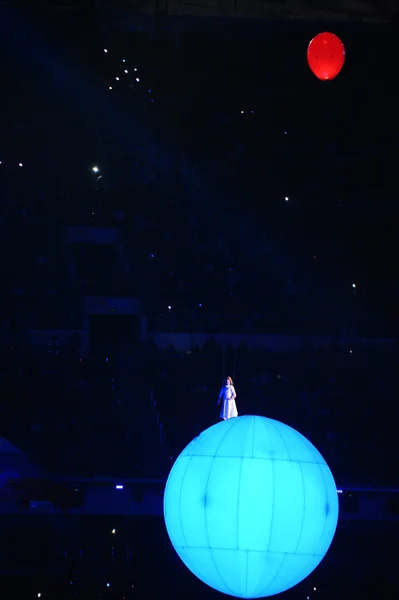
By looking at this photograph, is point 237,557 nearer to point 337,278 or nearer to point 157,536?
point 157,536

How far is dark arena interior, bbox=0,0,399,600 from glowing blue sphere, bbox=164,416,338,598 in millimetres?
4874

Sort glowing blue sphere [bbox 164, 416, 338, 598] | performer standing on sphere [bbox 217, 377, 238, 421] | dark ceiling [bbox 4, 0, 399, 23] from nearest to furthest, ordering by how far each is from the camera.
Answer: glowing blue sphere [bbox 164, 416, 338, 598]
performer standing on sphere [bbox 217, 377, 238, 421]
dark ceiling [bbox 4, 0, 399, 23]

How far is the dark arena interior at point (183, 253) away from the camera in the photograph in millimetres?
9102

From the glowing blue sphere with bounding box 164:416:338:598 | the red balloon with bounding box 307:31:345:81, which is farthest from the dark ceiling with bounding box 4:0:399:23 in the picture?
the glowing blue sphere with bounding box 164:416:338:598

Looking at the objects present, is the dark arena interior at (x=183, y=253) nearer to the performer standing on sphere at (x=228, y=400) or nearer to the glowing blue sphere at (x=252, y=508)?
the performer standing on sphere at (x=228, y=400)

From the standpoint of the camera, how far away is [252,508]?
11.7 feet

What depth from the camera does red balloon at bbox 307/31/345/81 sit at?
7.11 m

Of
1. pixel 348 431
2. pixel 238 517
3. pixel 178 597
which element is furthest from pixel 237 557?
pixel 348 431

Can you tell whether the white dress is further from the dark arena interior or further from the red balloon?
Answer: the red balloon

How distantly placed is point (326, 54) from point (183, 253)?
Answer: 300 inches

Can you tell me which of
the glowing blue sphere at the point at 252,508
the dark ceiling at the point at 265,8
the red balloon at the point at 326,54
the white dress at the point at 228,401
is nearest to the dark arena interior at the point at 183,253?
the dark ceiling at the point at 265,8

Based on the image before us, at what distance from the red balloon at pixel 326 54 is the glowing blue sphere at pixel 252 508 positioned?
15.3 feet

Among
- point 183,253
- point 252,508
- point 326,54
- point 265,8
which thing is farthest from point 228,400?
point 265,8

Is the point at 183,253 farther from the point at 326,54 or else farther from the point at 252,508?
the point at 252,508
